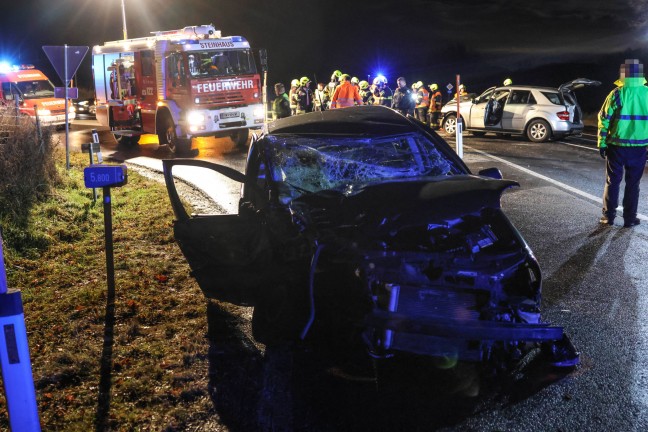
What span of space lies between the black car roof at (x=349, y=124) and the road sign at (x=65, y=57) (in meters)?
5.88

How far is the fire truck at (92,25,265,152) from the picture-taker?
14828 millimetres

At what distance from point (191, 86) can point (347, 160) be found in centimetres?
1049

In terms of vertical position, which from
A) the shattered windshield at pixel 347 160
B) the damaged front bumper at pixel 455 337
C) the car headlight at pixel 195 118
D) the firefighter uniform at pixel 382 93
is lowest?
the damaged front bumper at pixel 455 337

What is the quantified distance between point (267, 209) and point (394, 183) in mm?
1031

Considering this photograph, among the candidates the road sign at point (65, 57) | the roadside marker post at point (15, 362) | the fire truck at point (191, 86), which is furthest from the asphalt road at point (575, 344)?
the fire truck at point (191, 86)

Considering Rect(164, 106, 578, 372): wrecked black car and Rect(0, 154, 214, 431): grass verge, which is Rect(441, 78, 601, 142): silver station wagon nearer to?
Answer: Rect(0, 154, 214, 431): grass verge

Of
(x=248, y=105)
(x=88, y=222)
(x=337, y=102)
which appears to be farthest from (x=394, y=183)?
(x=337, y=102)

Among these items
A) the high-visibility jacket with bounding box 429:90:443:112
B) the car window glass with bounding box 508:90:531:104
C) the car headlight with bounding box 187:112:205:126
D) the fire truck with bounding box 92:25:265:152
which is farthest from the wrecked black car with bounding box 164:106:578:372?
the high-visibility jacket with bounding box 429:90:443:112

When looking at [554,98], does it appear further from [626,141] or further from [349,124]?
[349,124]

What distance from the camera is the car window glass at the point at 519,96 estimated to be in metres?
16.7

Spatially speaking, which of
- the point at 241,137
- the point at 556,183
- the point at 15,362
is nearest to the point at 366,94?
the point at 241,137

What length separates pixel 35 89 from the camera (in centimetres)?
2233

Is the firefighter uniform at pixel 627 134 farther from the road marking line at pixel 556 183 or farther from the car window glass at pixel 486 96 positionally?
the car window glass at pixel 486 96

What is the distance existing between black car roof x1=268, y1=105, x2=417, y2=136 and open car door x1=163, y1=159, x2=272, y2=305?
92 centimetres
